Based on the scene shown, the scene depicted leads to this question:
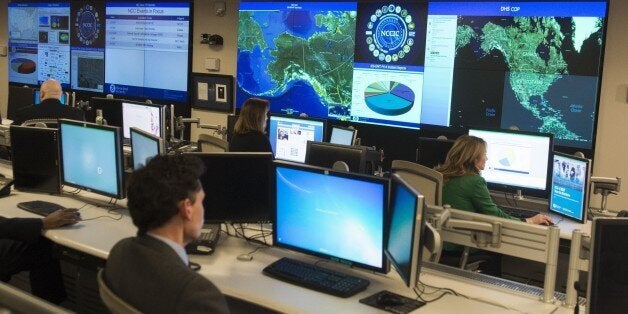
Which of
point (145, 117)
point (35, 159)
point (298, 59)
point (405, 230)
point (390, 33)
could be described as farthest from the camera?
point (298, 59)

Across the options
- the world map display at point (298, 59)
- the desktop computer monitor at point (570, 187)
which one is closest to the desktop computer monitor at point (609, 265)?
the desktop computer monitor at point (570, 187)

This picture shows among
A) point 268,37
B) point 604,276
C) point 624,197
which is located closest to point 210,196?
point 604,276

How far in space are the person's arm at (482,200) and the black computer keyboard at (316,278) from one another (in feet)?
4.30

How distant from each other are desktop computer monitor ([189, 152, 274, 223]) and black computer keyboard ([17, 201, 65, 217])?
1029 millimetres

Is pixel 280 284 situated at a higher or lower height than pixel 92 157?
lower

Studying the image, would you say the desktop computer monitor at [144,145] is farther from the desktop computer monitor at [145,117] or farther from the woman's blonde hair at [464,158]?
the desktop computer monitor at [145,117]

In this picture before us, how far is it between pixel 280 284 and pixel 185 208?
0.80 meters

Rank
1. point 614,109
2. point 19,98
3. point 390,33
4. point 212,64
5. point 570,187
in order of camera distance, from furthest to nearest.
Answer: point 212,64 < point 19,98 < point 390,33 < point 614,109 < point 570,187

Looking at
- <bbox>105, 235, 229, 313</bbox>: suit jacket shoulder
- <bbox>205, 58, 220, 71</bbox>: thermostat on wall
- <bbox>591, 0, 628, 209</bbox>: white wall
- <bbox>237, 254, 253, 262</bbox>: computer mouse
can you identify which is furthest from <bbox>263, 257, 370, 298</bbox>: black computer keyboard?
<bbox>205, 58, 220, 71</bbox>: thermostat on wall

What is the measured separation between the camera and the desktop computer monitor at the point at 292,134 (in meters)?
5.38

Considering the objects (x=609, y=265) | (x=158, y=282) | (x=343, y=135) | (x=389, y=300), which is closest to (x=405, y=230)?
(x=389, y=300)

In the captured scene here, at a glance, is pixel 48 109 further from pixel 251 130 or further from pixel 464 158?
pixel 464 158

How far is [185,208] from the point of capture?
188 centimetres

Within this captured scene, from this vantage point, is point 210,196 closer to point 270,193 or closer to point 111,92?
point 270,193
